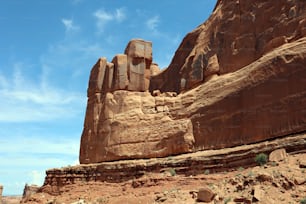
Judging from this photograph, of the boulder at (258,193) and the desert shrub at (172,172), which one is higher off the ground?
the desert shrub at (172,172)

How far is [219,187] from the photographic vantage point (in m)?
19.7

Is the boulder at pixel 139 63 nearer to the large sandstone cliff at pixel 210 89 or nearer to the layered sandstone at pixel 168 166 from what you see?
the large sandstone cliff at pixel 210 89

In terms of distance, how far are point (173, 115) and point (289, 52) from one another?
9.87 meters

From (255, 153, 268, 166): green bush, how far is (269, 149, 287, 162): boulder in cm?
28

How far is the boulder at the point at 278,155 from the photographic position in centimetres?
1954

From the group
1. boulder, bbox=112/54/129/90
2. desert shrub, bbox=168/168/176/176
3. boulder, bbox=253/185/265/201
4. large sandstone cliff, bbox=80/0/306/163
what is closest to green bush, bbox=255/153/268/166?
large sandstone cliff, bbox=80/0/306/163

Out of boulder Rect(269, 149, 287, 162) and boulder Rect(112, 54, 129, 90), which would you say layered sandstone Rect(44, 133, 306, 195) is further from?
boulder Rect(112, 54, 129, 90)

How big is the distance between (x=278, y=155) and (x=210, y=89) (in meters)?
8.14

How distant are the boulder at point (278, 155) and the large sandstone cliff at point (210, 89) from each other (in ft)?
5.38

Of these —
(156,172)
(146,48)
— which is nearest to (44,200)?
(156,172)

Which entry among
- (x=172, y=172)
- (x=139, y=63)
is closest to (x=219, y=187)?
(x=172, y=172)

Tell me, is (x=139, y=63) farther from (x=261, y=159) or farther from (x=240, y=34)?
(x=261, y=159)

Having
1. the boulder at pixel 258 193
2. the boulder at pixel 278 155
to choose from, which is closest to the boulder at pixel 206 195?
the boulder at pixel 258 193

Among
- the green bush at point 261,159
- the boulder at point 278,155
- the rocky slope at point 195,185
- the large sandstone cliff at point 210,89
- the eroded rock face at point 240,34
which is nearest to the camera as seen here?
the rocky slope at point 195,185
